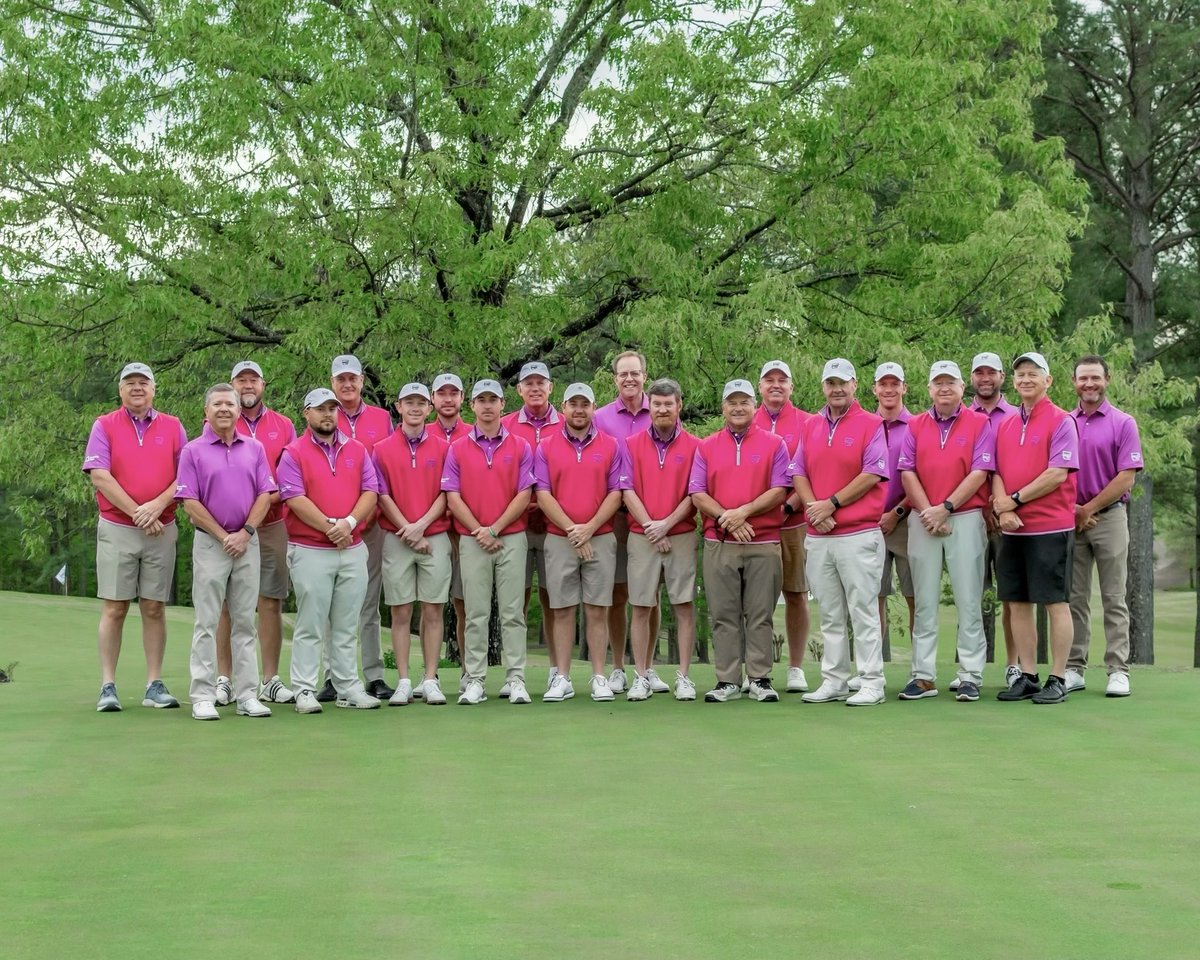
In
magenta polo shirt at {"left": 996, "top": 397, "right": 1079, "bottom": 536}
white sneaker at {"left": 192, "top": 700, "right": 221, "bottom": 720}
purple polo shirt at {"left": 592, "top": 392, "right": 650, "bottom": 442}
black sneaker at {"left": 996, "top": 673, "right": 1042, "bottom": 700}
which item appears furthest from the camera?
purple polo shirt at {"left": 592, "top": 392, "right": 650, "bottom": 442}

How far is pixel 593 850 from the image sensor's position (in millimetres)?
4961

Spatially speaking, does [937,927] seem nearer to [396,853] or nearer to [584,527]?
[396,853]

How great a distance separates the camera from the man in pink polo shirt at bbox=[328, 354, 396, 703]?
380 inches

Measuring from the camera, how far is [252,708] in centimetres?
870

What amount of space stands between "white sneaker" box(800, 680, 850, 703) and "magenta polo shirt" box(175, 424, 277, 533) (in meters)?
3.75

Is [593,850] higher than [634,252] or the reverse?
the reverse

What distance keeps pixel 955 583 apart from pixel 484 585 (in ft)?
10.1

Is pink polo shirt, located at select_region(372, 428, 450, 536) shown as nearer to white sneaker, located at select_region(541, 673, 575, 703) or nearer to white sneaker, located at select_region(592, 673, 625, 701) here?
white sneaker, located at select_region(541, 673, 575, 703)

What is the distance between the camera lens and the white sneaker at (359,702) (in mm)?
9141

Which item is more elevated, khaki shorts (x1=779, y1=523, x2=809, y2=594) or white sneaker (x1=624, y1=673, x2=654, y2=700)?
khaki shorts (x1=779, y1=523, x2=809, y2=594)

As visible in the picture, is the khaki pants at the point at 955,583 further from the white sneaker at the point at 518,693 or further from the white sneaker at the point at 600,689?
the white sneaker at the point at 518,693

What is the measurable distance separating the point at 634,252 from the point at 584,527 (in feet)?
17.6

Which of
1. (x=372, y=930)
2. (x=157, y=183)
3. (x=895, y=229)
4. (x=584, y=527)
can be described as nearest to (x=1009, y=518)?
(x=584, y=527)

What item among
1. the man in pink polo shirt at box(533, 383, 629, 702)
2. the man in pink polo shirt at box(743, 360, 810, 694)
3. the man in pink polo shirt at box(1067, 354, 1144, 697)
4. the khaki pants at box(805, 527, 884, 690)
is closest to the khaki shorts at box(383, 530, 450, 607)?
the man in pink polo shirt at box(533, 383, 629, 702)
